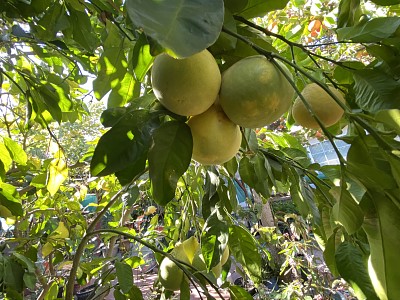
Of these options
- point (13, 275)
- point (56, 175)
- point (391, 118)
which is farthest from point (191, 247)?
point (391, 118)

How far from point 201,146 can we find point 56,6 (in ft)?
2.22

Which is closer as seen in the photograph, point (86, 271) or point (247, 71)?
point (247, 71)

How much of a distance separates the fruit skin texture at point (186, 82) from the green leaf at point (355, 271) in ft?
0.93

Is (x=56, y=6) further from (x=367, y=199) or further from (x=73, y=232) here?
(x=73, y=232)

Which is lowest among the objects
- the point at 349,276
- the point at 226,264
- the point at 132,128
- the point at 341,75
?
the point at 349,276

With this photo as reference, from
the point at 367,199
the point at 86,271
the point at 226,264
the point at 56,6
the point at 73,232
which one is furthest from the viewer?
the point at 73,232

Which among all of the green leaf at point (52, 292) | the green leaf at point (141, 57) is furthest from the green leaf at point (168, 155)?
the green leaf at point (52, 292)

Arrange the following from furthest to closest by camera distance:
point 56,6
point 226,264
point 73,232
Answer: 1. point 73,232
2. point 226,264
3. point 56,6

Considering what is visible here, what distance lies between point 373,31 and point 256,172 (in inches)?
16.8

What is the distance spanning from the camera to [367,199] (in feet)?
1.35

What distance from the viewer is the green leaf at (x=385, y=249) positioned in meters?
0.33

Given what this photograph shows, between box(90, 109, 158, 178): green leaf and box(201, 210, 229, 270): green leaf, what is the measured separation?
1.04 feet

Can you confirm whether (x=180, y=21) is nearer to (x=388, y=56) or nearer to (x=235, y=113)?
(x=235, y=113)

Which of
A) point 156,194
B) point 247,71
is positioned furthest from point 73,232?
point 247,71
